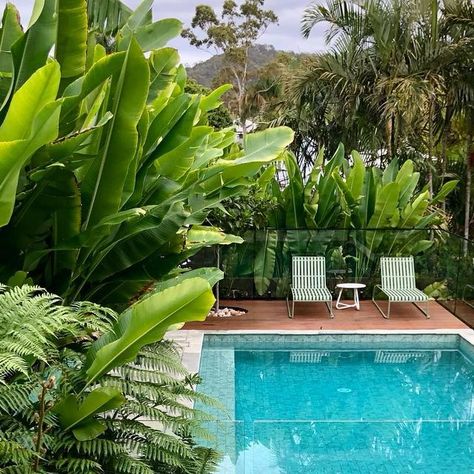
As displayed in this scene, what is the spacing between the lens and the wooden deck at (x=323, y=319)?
8742mm

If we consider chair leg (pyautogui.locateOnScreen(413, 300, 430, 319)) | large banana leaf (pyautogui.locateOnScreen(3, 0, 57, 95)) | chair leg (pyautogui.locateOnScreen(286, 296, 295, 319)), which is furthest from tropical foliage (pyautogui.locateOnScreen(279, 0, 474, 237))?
large banana leaf (pyautogui.locateOnScreen(3, 0, 57, 95))

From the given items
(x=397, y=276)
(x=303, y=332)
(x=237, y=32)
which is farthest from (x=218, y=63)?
(x=303, y=332)

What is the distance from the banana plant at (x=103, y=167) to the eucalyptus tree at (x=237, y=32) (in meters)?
30.7

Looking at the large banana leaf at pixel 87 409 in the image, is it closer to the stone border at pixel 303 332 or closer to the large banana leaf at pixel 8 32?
the large banana leaf at pixel 8 32

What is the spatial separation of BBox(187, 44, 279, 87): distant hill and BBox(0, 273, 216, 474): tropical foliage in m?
35.0

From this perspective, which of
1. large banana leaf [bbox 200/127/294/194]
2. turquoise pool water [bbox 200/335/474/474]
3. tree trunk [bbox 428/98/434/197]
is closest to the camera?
large banana leaf [bbox 200/127/294/194]

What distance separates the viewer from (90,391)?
2816 millimetres

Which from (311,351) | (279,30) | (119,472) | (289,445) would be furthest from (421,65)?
(279,30)

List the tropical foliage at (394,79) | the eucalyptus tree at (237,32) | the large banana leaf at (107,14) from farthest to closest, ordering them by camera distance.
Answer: the eucalyptus tree at (237,32) < the tropical foliage at (394,79) < the large banana leaf at (107,14)

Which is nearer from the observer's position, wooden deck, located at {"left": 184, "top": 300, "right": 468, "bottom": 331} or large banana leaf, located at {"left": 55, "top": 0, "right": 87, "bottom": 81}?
large banana leaf, located at {"left": 55, "top": 0, "right": 87, "bottom": 81}

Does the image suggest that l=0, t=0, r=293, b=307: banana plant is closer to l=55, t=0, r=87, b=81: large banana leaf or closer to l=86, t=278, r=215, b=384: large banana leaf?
l=55, t=0, r=87, b=81: large banana leaf

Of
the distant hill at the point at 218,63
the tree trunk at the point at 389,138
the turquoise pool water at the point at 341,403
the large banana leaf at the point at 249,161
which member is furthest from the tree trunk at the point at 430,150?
the distant hill at the point at 218,63

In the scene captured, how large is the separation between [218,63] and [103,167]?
36.6 metres

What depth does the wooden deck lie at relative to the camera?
344 inches
